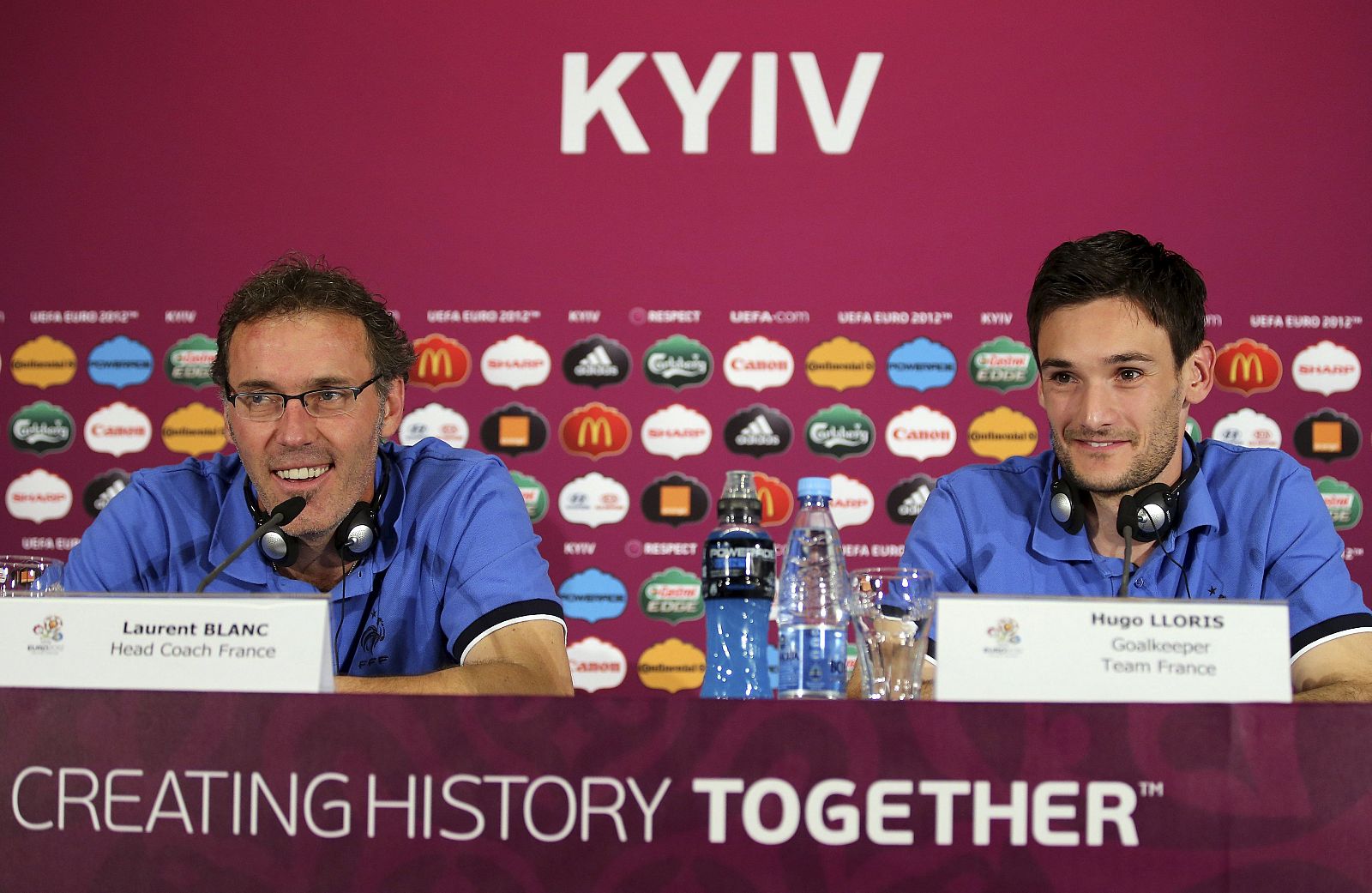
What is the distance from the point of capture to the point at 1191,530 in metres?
1.94

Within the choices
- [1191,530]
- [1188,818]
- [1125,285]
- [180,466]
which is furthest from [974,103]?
[1188,818]

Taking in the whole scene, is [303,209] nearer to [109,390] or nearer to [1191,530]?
[109,390]

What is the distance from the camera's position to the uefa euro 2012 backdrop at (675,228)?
9.82 ft

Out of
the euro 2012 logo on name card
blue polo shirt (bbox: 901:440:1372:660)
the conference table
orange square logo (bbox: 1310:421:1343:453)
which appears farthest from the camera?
orange square logo (bbox: 1310:421:1343:453)

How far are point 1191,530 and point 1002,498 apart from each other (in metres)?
0.28

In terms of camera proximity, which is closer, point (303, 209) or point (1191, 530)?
point (1191, 530)

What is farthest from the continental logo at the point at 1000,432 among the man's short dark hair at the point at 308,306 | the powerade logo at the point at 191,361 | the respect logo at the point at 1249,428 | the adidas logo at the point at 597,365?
the powerade logo at the point at 191,361

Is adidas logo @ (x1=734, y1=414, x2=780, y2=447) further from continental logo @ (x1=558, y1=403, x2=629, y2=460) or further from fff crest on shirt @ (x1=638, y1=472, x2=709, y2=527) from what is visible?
continental logo @ (x1=558, y1=403, x2=629, y2=460)

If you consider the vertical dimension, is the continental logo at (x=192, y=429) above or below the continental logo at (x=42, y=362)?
below

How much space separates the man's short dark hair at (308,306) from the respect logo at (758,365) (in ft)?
3.51

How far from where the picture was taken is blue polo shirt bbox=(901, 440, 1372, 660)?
6.19ft

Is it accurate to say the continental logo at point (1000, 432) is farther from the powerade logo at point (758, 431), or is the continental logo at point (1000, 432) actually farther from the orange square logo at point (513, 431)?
the orange square logo at point (513, 431)

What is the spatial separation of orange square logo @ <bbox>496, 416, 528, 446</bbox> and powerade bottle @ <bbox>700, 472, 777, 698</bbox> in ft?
5.00

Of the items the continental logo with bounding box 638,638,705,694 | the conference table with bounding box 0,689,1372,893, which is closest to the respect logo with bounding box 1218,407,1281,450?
the continental logo with bounding box 638,638,705,694
